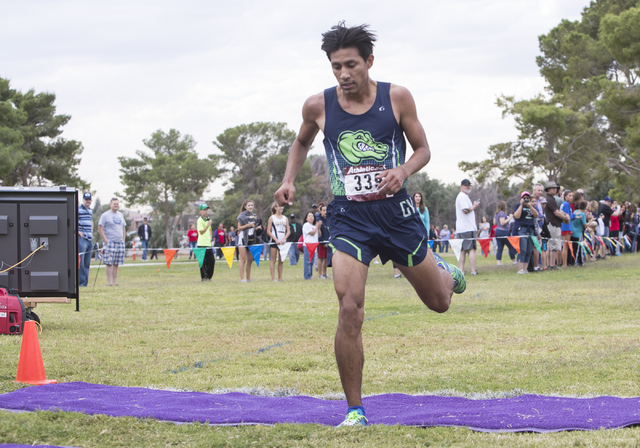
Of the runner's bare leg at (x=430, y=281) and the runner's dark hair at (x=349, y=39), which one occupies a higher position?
the runner's dark hair at (x=349, y=39)

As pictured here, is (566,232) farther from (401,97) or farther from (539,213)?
(401,97)

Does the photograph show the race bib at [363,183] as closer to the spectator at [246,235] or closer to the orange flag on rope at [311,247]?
the spectator at [246,235]

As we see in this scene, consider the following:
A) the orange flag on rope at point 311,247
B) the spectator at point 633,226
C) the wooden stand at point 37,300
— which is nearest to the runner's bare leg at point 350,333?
the wooden stand at point 37,300

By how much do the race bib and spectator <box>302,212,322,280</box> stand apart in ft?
42.0

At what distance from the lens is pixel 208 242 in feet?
56.2

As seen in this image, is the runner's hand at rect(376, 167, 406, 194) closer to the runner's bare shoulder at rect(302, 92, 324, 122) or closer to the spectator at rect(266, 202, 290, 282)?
the runner's bare shoulder at rect(302, 92, 324, 122)

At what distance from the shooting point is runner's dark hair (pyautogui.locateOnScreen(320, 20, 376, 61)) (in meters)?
4.06

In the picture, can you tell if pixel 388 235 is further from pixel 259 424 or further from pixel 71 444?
pixel 71 444

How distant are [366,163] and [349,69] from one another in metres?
0.56

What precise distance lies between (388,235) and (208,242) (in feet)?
44.1

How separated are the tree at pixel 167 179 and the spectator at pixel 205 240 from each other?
51791 millimetres

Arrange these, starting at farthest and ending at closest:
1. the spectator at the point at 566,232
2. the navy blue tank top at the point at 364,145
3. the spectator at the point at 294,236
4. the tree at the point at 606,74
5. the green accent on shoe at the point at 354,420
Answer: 1. the tree at the point at 606,74
2. the spectator at the point at 294,236
3. the spectator at the point at 566,232
4. the navy blue tank top at the point at 364,145
5. the green accent on shoe at the point at 354,420

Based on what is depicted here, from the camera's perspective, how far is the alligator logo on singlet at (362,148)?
4148 mm

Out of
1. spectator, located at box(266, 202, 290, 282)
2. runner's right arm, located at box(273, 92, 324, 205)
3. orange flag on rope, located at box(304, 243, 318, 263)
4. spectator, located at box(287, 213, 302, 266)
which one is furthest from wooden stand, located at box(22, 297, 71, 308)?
spectator, located at box(287, 213, 302, 266)
